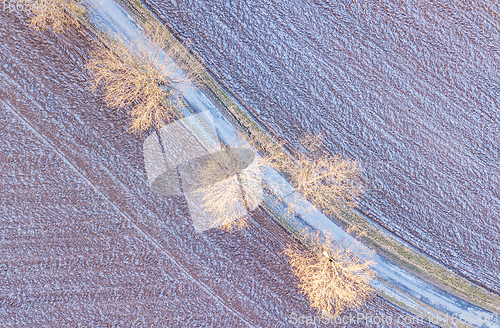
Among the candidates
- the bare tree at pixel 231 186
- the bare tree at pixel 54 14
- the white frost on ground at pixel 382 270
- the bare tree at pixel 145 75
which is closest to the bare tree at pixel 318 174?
the white frost on ground at pixel 382 270

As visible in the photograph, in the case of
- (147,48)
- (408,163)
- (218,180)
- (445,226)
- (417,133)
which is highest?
(147,48)

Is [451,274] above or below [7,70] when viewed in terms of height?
below

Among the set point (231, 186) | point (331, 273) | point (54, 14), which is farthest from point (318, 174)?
point (54, 14)

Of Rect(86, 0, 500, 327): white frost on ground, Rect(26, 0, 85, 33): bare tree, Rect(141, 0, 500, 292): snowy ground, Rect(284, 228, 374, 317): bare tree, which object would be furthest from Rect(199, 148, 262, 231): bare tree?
Rect(26, 0, 85, 33): bare tree

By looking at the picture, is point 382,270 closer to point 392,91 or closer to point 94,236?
point 392,91

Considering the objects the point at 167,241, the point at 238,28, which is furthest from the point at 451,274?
the point at 238,28

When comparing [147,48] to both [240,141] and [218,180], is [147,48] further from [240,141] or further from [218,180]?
[218,180]
